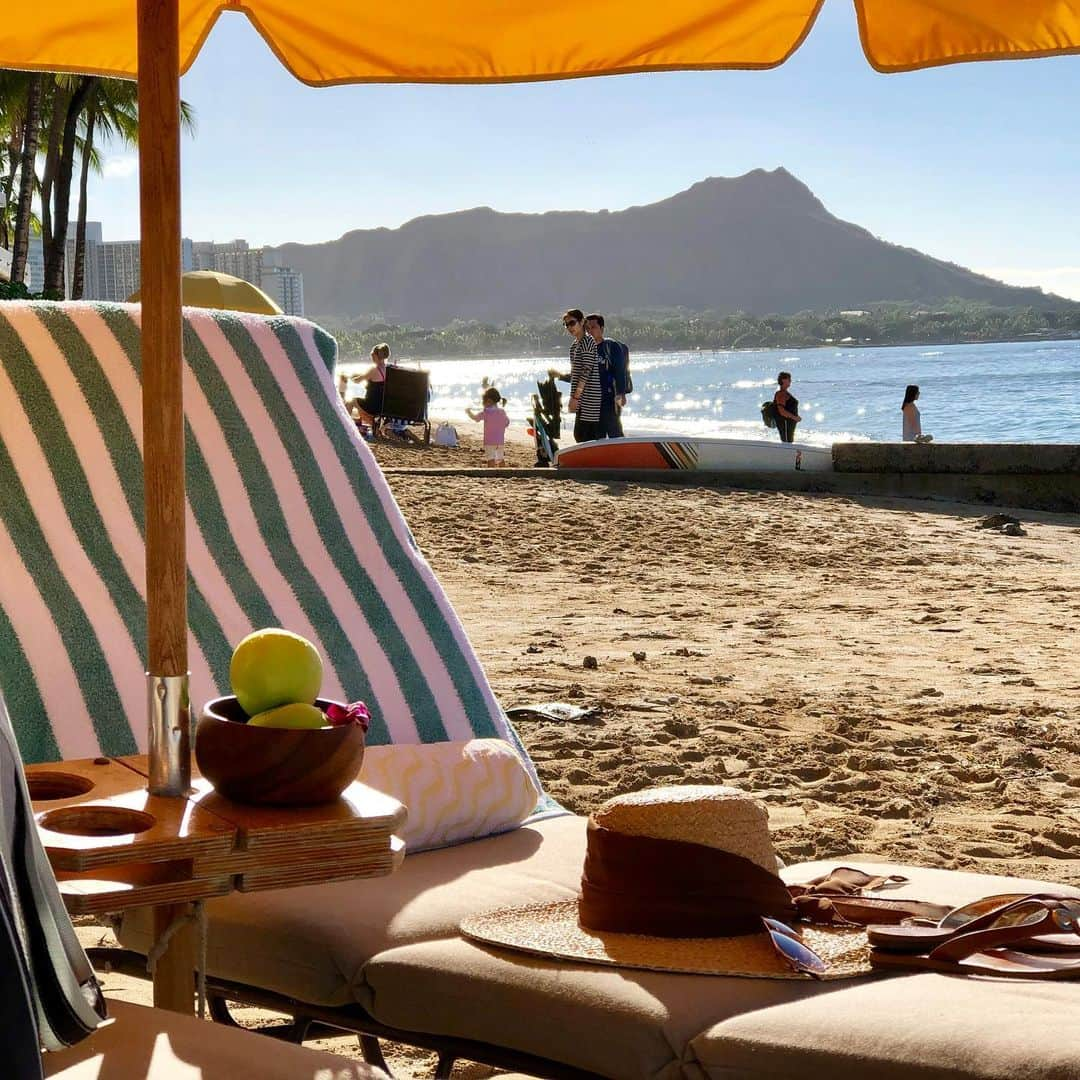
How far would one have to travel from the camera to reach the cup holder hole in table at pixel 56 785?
1.73m

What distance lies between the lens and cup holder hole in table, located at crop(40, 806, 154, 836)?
159cm

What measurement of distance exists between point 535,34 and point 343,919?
1.72 metres

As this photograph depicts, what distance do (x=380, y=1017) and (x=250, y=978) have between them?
273mm

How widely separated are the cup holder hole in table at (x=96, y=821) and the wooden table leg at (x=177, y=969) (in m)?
0.17

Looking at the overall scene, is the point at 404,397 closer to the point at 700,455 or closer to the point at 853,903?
the point at 700,455

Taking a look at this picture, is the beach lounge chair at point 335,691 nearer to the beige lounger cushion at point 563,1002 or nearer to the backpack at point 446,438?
the beige lounger cushion at point 563,1002

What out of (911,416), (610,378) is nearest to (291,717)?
(610,378)

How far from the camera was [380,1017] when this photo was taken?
1.94 m

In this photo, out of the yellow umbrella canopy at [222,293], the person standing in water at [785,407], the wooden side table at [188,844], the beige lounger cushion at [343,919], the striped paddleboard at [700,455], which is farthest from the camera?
the person standing in water at [785,407]

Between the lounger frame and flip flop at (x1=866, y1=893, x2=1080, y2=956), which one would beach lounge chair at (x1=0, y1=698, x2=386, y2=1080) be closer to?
the lounger frame

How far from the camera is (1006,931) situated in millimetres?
1867

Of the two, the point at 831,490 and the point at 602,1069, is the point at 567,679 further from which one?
the point at 831,490

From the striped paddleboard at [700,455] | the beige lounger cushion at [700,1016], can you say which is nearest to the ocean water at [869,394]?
the striped paddleboard at [700,455]

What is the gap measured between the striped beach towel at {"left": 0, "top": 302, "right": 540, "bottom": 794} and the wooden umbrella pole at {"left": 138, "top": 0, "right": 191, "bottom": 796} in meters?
0.76
